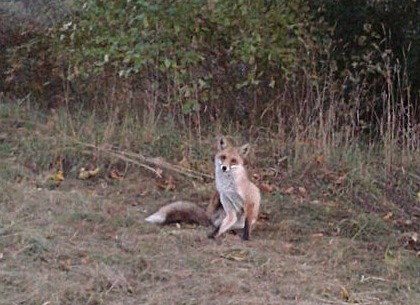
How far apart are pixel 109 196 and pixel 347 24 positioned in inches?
154

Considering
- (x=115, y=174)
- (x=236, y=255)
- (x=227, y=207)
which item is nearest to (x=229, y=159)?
(x=227, y=207)

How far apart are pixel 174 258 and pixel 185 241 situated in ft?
1.36

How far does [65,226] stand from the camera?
6.61m

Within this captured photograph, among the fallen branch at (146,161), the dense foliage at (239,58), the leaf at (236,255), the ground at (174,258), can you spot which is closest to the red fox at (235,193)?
the ground at (174,258)

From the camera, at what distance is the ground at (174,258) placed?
5.43 meters

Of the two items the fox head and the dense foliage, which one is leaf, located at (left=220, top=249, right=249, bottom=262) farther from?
the dense foliage

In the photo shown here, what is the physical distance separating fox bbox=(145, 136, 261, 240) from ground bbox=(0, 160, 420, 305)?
4.5 inches

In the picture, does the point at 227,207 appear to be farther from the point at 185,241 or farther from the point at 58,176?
the point at 58,176

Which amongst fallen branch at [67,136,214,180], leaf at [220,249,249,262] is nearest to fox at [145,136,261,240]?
leaf at [220,249,249,262]

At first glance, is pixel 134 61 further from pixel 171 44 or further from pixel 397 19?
pixel 397 19

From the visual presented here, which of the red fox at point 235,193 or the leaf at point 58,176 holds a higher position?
the red fox at point 235,193

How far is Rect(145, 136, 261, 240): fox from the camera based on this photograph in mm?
6781

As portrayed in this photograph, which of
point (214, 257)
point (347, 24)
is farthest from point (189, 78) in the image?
point (214, 257)

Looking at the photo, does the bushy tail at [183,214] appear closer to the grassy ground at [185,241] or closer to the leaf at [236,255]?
the grassy ground at [185,241]
